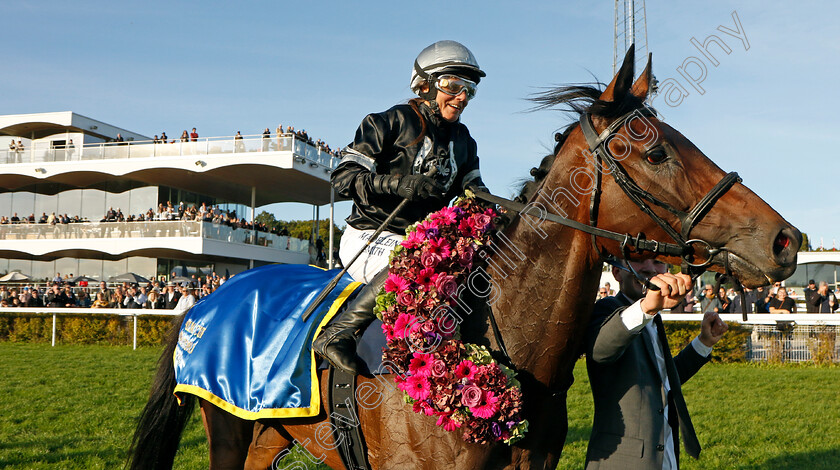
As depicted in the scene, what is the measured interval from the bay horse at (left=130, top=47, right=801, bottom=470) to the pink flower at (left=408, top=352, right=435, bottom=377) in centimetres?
15

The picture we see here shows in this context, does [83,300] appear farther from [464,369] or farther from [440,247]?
[464,369]

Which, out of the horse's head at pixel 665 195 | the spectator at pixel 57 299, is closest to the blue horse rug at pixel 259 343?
the horse's head at pixel 665 195

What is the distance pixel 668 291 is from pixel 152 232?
2803 cm

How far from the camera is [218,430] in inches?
133

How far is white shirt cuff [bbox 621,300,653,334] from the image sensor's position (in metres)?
2.54

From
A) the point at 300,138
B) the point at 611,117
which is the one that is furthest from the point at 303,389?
the point at 300,138

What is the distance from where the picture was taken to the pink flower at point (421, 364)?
237 centimetres

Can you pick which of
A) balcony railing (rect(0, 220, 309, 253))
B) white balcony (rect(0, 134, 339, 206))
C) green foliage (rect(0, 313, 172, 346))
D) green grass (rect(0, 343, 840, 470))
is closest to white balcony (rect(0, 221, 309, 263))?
balcony railing (rect(0, 220, 309, 253))

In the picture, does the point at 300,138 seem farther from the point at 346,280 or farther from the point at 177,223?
the point at 346,280

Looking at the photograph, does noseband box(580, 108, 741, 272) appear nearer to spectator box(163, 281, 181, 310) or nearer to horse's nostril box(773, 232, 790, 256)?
horse's nostril box(773, 232, 790, 256)

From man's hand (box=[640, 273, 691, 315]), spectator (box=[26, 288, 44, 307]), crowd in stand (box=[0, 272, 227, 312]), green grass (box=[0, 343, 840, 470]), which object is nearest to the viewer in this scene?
man's hand (box=[640, 273, 691, 315])

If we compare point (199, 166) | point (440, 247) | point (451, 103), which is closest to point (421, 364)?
point (440, 247)

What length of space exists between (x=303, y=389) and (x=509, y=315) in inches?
41.5

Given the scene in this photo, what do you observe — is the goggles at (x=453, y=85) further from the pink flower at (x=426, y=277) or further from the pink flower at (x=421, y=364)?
the pink flower at (x=421, y=364)
